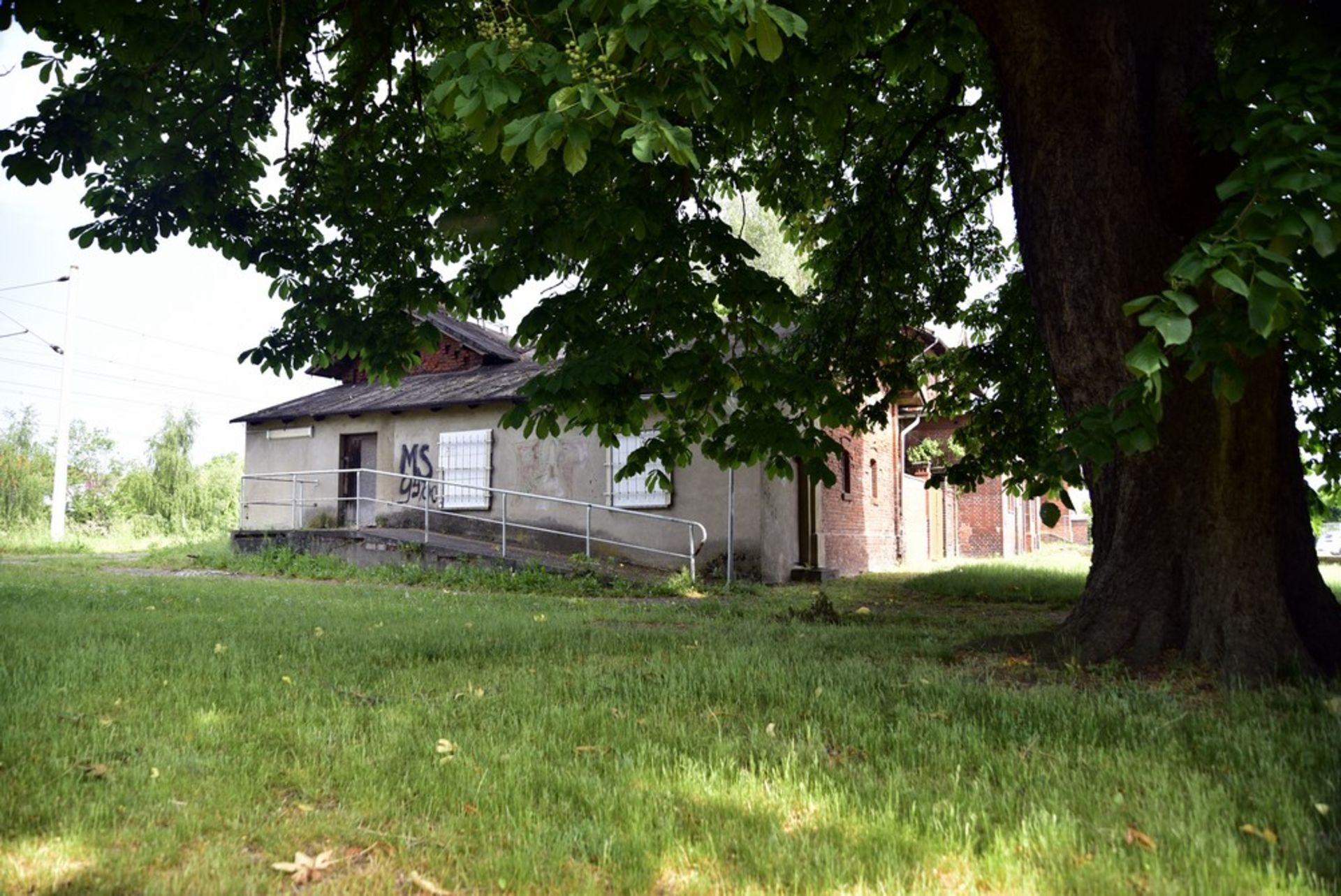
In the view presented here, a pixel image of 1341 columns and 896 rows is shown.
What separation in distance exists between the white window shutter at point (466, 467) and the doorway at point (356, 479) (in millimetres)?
2121

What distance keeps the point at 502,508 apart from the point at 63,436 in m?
16.1

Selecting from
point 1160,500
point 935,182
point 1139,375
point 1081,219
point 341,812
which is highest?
point 935,182

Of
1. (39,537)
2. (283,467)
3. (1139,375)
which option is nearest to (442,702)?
(1139,375)

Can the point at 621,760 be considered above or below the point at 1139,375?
below

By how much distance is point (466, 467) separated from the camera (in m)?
18.2

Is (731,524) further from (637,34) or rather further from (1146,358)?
(637,34)

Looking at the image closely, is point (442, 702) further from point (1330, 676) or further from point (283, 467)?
point (283, 467)

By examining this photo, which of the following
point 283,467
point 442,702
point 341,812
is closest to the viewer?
point 341,812

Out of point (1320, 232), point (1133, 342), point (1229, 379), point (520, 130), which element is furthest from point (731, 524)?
point (520, 130)

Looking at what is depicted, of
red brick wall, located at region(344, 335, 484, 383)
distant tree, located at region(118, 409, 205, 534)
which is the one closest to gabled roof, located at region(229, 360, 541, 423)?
red brick wall, located at region(344, 335, 484, 383)

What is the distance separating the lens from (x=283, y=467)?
68.9 feet

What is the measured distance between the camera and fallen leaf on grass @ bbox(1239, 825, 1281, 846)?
262cm

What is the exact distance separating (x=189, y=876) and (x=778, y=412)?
5527mm

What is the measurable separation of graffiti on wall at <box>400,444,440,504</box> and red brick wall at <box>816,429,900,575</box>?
7.80 m
